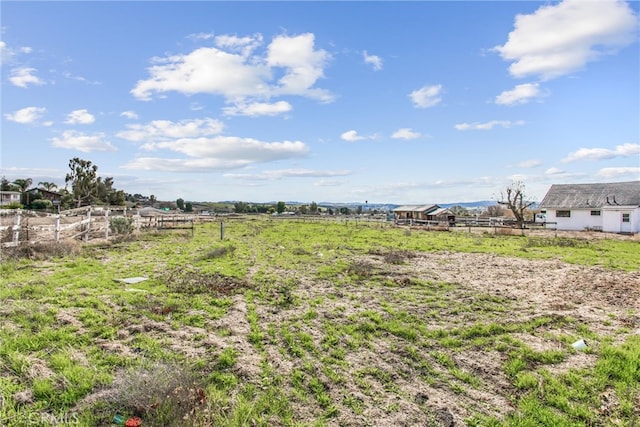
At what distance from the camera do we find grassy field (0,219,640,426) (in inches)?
168

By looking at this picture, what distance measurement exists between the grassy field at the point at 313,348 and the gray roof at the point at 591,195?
2735cm

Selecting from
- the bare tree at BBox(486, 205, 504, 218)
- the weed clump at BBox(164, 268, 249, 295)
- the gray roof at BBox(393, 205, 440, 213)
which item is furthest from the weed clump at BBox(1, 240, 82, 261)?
the bare tree at BBox(486, 205, 504, 218)

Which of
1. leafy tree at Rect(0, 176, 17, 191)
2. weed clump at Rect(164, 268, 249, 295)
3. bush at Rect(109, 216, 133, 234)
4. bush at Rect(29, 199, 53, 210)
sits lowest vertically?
weed clump at Rect(164, 268, 249, 295)

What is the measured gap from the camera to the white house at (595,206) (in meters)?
31.7

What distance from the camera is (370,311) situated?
8180mm

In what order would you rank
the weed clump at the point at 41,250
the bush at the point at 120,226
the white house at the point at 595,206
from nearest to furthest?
the weed clump at the point at 41,250 < the bush at the point at 120,226 < the white house at the point at 595,206

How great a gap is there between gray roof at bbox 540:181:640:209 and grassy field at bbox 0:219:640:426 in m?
27.3

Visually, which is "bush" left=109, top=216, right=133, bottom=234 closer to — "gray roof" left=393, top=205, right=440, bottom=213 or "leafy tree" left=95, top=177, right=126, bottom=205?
"gray roof" left=393, top=205, right=440, bottom=213

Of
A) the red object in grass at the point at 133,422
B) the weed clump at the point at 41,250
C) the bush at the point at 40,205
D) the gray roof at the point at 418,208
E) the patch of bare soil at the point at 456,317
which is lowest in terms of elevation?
the patch of bare soil at the point at 456,317

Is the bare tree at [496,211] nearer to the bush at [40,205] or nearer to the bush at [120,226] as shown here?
the bush at [120,226]

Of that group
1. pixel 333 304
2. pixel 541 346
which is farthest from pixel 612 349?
pixel 333 304

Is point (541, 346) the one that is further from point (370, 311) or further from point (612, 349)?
point (370, 311)

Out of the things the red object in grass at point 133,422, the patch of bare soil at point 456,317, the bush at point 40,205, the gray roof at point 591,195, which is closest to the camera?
the red object in grass at point 133,422

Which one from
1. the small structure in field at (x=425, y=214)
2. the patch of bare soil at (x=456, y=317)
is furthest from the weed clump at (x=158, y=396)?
the small structure in field at (x=425, y=214)
